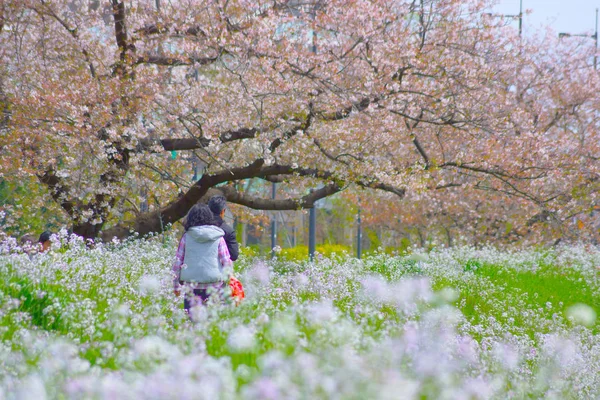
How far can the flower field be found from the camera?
3053mm

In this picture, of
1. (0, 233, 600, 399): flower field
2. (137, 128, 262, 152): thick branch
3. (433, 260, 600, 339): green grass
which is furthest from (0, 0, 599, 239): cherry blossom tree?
(0, 233, 600, 399): flower field

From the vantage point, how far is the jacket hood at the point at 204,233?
730 cm

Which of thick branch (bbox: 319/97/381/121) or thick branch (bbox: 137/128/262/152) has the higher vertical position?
thick branch (bbox: 319/97/381/121)

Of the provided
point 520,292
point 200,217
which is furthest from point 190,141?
point 520,292

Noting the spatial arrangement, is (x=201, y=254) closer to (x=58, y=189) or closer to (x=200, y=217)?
(x=200, y=217)

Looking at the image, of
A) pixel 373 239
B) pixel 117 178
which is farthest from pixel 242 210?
pixel 373 239

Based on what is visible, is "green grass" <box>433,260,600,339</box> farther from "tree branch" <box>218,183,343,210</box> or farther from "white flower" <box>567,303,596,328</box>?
"tree branch" <box>218,183,343,210</box>

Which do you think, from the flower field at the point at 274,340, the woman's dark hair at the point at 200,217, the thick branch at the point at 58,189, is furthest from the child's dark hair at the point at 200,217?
the thick branch at the point at 58,189

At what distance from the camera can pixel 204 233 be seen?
287 inches

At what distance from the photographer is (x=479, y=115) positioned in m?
13.1

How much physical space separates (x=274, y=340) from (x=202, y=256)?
3323mm

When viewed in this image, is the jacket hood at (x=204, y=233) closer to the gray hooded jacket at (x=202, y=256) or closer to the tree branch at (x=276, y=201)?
the gray hooded jacket at (x=202, y=256)

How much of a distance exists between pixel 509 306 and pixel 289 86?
16.7 feet

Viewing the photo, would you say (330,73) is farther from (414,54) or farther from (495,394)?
(495,394)
